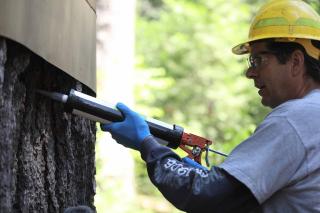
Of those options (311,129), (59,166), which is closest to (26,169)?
(59,166)

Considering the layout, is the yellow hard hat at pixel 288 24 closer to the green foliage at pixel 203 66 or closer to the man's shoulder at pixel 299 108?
the man's shoulder at pixel 299 108

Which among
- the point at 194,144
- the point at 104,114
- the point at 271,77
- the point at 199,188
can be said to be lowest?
the point at 199,188

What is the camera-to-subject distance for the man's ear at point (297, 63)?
2.61 meters

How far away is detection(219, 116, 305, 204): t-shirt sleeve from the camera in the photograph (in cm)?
222

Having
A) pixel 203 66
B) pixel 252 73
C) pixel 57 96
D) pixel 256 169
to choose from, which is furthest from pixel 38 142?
pixel 203 66

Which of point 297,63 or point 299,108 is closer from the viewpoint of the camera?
point 299,108

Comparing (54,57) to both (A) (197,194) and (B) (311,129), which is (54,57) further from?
(B) (311,129)

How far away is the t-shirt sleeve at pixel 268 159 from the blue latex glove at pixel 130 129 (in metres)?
0.39

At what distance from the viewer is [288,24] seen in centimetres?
264

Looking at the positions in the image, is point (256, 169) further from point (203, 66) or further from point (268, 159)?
point (203, 66)

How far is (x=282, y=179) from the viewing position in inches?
89.0

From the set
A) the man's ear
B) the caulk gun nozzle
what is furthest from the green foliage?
the caulk gun nozzle

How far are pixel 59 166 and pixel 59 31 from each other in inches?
22.6

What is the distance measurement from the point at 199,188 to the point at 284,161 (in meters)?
0.30
